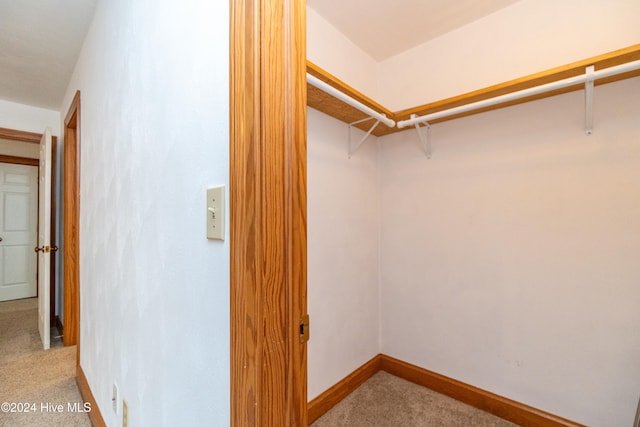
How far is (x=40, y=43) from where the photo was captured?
6.18ft

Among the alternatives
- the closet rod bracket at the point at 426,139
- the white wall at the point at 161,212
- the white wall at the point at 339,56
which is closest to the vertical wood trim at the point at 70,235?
the white wall at the point at 161,212

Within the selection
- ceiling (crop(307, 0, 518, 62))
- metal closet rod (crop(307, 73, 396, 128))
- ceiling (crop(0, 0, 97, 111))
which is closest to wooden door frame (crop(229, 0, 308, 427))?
metal closet rod (crop(307, 73, 396, 128))

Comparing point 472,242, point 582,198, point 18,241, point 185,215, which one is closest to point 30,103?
point 18,241

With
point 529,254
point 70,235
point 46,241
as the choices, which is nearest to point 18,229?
point 46,241

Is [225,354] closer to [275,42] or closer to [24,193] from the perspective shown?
[275,42]

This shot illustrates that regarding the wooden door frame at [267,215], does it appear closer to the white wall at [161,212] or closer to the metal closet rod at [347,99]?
the white wall at [161,212]

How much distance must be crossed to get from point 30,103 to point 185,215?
3.40 m

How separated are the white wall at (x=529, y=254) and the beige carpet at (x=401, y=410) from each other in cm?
17

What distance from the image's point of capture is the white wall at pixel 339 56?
1.72 metres

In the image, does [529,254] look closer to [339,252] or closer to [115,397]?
[339,252]

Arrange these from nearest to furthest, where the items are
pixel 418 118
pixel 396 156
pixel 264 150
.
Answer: pixel 264 150
pixel 418 118
pixel 396 156

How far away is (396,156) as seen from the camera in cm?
216

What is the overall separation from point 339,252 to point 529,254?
1084 millimetres

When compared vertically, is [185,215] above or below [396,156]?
below
